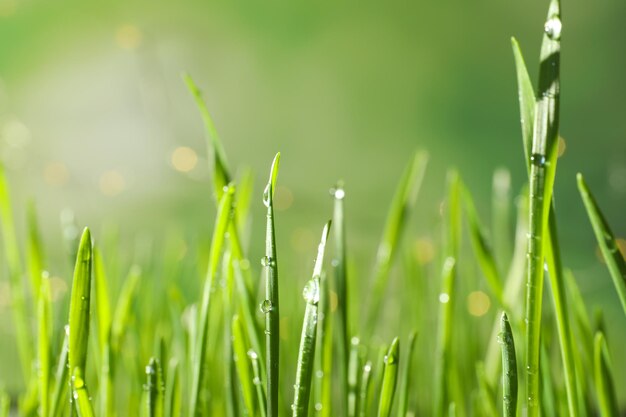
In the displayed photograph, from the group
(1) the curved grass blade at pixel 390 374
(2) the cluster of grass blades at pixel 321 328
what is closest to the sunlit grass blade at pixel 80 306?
(2) the cluster of grass blades at pixel 321 328

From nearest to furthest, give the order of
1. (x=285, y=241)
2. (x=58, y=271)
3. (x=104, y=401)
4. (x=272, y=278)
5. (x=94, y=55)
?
1. (x=272, y=278)
2. (x=104, y=401)
3. (x=58, y=271)
4. (x=285, y=241)
5. (x=94, y=55)

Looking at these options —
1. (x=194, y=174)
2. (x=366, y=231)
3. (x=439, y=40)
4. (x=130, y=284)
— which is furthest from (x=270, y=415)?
(x=439, y=40)

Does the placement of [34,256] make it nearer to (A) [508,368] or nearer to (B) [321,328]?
(B) [321,328]

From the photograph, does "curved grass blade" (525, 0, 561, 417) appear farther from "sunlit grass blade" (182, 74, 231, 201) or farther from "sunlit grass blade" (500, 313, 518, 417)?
"sunlit grass blade" (182, 74, 231, 201)

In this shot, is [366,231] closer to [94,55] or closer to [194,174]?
[194,174]

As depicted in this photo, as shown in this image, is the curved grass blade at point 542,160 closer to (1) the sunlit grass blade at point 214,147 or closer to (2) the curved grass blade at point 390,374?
(2) the curved grass blade at point 390,374

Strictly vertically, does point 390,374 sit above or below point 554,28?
below

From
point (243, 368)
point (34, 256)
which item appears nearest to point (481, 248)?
point (243, 368)
